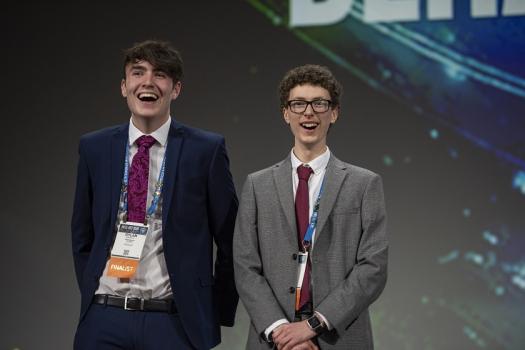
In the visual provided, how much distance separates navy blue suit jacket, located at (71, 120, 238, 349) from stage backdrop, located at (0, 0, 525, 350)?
1.88 meters

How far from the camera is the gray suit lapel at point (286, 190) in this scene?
2188 mm

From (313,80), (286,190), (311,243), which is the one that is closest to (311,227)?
(311,243)

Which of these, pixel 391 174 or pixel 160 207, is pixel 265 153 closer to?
pixel 391 174

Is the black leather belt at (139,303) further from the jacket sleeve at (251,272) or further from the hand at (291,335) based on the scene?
the hand at (291,335)

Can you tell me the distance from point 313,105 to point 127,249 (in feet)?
2.58

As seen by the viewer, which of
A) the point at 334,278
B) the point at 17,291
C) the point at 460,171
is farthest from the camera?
the point at 17,291

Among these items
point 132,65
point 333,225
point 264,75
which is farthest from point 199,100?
point 333,225

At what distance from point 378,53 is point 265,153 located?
0.92m

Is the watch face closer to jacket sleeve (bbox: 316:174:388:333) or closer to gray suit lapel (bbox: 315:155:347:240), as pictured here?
jacket sleeve (bbox: 316:174:388:333)

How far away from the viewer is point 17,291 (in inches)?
178

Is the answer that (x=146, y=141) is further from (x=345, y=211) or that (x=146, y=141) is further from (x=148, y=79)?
(x=345, y=211)

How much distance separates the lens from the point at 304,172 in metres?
2.26

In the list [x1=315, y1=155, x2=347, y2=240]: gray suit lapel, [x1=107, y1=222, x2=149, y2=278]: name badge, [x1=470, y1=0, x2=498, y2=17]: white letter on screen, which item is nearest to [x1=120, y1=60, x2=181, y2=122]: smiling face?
[x1=107, y1=222, x2=149, y2=278]: name badge

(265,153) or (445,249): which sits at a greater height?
(265,153)
